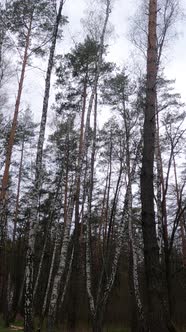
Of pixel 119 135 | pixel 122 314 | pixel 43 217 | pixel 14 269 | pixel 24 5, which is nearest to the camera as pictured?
pixel 24 5

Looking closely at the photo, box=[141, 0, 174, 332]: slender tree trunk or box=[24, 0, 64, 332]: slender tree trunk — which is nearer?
box=[141, 0, 174, 332]: slender tree trunk

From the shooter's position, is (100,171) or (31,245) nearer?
(31,245)

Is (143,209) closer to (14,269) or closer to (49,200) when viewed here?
(49,200)

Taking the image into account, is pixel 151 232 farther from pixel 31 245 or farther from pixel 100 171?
pixel 100 171

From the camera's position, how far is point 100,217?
2369 cm

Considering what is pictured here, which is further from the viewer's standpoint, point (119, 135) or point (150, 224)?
point (119, 135)

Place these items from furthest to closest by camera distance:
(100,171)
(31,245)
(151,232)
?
(100,171)
(31,245)
(151,232)

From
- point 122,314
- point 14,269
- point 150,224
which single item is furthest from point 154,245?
point 14,269

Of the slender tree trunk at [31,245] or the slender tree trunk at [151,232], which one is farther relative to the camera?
the slender tree trunk at [31,245]

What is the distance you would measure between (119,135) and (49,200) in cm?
894

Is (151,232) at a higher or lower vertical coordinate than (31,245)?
lower

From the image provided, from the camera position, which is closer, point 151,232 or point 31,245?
point 151,232

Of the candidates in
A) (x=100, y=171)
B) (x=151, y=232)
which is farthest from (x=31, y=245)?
(x=100, y=171)

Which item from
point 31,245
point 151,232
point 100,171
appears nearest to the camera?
point 151,232
